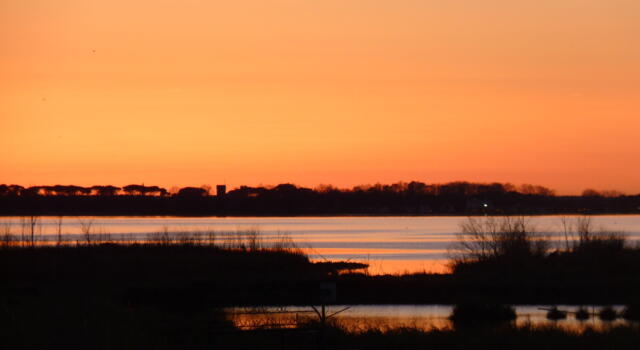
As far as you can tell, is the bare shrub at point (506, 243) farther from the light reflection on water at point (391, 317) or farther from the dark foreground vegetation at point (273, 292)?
the light reflection on water at point (391, 317)

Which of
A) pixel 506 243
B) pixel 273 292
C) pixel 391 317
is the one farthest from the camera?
pixel 506 243

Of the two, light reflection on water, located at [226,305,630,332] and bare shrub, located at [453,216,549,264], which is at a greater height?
bare shrub, located at [453,216,549,264]

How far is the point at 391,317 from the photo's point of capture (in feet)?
97.3

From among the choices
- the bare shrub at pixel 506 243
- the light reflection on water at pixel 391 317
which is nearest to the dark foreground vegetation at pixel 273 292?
the bare shrub at pixel 506 243

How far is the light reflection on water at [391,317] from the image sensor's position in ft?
81.3

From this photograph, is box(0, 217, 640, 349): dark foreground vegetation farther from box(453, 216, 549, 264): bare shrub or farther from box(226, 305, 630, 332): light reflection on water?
box(226, 305, 630, 332): light reflection on water

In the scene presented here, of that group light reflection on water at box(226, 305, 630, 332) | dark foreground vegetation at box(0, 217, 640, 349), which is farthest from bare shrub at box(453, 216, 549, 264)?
light reflection on water at box(226, 305, 630, 332)

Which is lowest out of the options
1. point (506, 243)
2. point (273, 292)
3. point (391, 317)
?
point (391, 317)

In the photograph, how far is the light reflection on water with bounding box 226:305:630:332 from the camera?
2478 centimetres

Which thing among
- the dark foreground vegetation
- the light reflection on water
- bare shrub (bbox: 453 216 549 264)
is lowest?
the light reflection on water

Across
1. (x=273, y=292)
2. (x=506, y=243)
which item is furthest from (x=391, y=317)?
(x=506, y=243)

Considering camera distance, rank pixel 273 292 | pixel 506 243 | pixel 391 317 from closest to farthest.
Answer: pixel 391 317
pixel 273 292
pixel 506 243

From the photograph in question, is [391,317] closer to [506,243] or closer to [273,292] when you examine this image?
[273,292]

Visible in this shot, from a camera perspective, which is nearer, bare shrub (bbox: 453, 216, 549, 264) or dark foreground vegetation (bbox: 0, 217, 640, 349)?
dark foreground vegetation (bbox: 0, 217, 640, 349)
